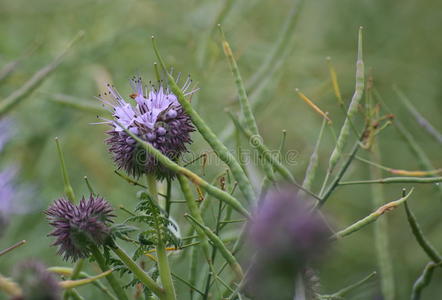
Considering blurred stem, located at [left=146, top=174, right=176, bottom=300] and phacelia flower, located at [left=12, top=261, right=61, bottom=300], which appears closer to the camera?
phacelia flower, located at [left=12, top=261, right=61, bottom=300]

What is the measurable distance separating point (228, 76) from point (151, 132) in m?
1.48

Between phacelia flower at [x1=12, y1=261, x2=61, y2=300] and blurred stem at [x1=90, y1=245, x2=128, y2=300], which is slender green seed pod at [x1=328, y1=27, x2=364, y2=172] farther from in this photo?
phacelia flower at [x1=12, y1=261, x2=61, y2=300]

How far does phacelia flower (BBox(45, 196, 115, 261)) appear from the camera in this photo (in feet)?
3.04

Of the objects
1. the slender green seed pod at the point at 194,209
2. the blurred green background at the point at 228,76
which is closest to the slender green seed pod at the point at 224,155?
the slender green seed pod at the point at 194,209

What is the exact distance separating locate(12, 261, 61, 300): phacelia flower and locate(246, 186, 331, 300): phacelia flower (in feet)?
0.69

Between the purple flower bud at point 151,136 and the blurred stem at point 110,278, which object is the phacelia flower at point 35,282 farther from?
the purple flower bud at point 151,136

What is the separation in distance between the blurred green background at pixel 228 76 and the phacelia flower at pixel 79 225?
32.0 inches

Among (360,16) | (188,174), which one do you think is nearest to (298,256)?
(188,174)

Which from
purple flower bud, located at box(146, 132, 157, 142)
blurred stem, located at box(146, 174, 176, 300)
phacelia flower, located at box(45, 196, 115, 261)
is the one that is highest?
purple flower bud, located at box(146, 132, 157, 142)

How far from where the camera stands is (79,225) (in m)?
0.93

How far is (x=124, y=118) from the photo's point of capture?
1.02m

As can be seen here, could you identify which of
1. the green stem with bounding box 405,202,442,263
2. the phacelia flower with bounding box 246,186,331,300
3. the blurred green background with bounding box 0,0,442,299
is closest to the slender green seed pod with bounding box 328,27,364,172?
the green stem with bounding box 405,202,442,263

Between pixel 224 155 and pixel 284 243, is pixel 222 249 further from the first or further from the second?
pixel 284 243

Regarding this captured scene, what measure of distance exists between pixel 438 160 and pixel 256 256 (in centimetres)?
177
